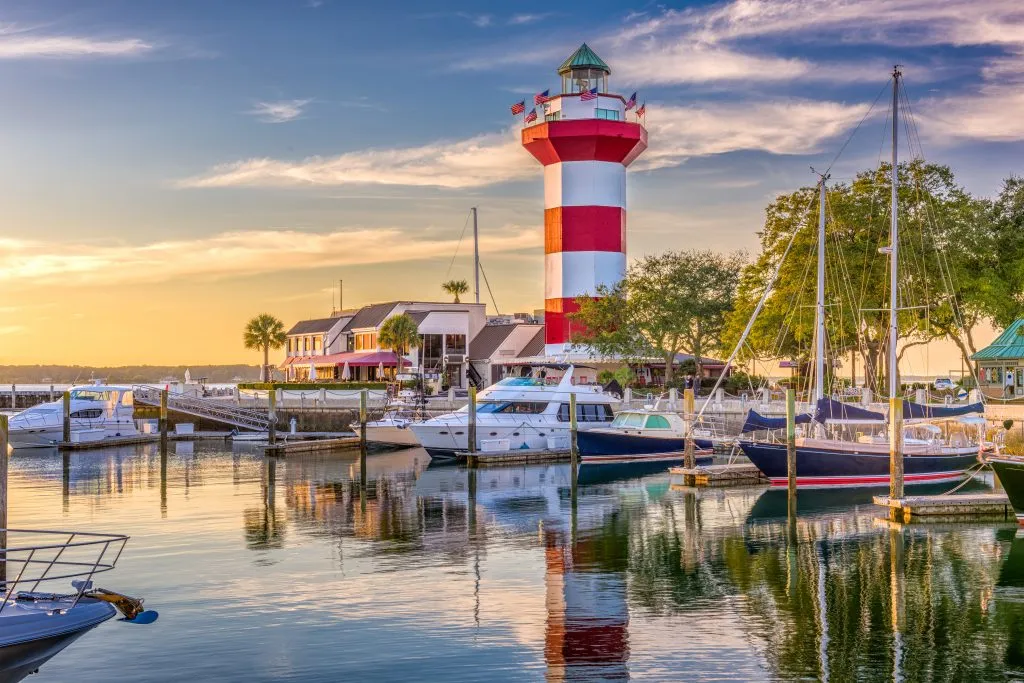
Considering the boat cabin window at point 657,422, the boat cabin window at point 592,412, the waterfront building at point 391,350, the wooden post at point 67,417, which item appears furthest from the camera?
the waterfront building at point 391,350

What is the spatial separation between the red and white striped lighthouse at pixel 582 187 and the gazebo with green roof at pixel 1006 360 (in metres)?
22.1

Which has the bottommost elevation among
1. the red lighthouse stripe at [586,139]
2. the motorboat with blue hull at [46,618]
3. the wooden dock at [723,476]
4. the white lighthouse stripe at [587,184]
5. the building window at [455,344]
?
the motorboat with blue hull at [46,618]

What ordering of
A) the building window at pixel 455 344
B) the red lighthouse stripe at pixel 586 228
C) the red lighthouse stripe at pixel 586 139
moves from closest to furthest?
1. the red lighthouse stripe at pixel 586 139
2. the red lighthouse stripe at pixel 586 228
3. the building window at pixel 455 344

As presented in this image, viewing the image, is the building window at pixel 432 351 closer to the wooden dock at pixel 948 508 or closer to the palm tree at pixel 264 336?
the palm tree at pixel 264 336

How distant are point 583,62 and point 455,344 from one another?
77.2 ft

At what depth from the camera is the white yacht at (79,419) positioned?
57.7 metres

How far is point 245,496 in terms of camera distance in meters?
36.4

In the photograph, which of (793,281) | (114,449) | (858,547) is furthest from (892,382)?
(114,449)

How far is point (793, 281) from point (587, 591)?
4255cm

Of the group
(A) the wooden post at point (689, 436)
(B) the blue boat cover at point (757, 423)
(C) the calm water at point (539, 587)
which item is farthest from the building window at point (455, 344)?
(B) the blue boat cover at point (757, 423)

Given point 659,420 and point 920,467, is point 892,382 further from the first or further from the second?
point 659,420

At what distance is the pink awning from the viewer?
8425cm

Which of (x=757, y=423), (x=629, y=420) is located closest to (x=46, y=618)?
(x=757, y=423)

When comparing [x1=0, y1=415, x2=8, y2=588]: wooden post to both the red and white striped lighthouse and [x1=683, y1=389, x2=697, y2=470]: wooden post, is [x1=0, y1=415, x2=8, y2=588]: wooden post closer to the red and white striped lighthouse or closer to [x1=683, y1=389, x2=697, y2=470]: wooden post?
[x1=683, y1=389, x2=697, y2=470]: wooden post
